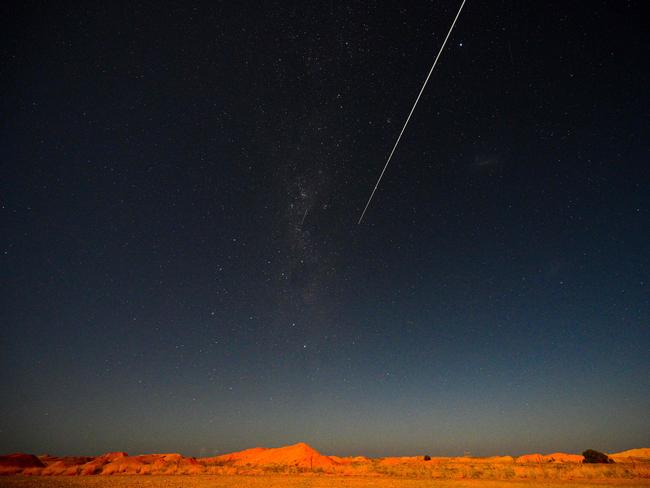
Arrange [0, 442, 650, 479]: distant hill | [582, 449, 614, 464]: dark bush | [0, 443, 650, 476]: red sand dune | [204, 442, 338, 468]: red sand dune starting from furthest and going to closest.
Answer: [204, 442, 338, 468]: red sand dune → [582, 449, 614, 464]: dark bush → [0, 443, 650, 476]: red sand dune → [0, 442, 650, 479]: distant hill

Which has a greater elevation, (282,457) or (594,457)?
(282,457)

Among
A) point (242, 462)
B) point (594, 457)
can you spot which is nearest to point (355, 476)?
point (594, 457)

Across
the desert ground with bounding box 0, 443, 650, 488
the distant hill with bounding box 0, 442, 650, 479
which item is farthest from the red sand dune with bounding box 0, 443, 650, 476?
the desert ground with bounding box 0, 443, 650, 488

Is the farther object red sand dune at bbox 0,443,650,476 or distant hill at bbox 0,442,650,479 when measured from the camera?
red sand dune at bbox 0,443,650,476

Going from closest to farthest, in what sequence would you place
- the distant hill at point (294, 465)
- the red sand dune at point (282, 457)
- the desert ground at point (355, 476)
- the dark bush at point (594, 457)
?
the desert ground at point (355, 476) → the distant hill at point (294, 465) → the dark bush at point (594, 457) → the red sand dune at point (282, 457)

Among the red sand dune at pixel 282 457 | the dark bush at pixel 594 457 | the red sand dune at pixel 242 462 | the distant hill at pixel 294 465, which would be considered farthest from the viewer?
the red sand dune at pixel 282 457

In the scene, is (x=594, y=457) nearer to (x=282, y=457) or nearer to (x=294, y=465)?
(x=294, y=465)

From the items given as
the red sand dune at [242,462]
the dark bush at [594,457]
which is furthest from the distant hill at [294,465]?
the dark bush at [594,457]

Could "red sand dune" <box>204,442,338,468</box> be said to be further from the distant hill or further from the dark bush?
the dark bush

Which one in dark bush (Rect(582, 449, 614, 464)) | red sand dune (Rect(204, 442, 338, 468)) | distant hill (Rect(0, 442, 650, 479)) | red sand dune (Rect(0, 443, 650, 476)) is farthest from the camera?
red sand dune (Rect(204, 442, 338, 468))

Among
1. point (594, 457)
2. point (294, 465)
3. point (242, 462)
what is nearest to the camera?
point (594, 457)

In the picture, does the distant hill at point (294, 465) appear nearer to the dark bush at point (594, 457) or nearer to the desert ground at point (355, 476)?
the desert ground at point (355, 476)

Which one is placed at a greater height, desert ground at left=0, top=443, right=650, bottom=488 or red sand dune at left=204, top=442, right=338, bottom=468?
red sand dune at left=204, top=442, right=338, bottom=468

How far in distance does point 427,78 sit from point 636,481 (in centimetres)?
3158
